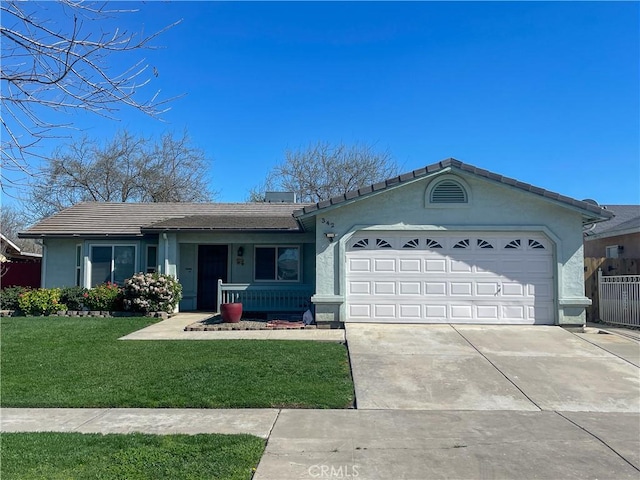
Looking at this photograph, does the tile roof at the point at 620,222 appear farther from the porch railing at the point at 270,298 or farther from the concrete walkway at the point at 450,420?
the porch railing at the point at 270,298

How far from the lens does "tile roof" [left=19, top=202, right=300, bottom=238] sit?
51.8 ft

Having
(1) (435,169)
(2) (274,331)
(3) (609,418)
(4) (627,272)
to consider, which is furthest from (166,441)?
(4) (627,272)

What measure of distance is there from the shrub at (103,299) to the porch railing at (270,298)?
339 cm

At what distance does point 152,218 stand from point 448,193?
38.4 feet

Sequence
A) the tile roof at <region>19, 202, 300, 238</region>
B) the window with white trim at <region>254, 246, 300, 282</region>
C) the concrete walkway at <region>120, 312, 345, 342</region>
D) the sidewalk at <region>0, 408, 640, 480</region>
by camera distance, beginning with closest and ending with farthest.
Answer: the sidewalk at <region>0, 408, 640, 480</region>, the concrete walkway at <region>120, 312, 345, 342</region>, the tile roof at <region>19, 202, 300, 238</region>, the window with white trim at <region>254, 246, 300, 282</region>


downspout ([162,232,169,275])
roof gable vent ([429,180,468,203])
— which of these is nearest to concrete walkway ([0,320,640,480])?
roof gable vent ([429,180,468,203])

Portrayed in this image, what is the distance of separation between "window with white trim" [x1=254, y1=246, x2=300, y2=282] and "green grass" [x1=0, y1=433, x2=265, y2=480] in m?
10.9

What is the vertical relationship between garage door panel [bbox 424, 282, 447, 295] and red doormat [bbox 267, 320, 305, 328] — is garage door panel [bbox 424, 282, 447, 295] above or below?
above

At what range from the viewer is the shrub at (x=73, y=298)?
578 inches

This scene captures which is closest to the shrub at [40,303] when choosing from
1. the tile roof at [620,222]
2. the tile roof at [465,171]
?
the tile roof at [465,171]

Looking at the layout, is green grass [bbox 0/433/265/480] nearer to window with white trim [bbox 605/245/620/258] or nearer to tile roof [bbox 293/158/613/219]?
tile roof [bbox 293/158/613/219]

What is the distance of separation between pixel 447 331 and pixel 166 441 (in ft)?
25.6

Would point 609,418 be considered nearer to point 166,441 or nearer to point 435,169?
point 166,441

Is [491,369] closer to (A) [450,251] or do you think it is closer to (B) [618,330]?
(A) [450,251]
